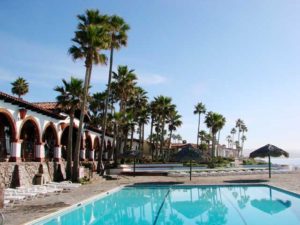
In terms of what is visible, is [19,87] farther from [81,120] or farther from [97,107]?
[81,120]

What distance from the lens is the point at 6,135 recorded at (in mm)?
29062

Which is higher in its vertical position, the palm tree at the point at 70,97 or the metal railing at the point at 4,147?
the palm tree at the point at 70,97

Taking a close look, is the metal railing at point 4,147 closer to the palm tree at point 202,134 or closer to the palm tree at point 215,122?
the palm tree at point 215,122

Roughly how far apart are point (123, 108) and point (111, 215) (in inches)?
1212

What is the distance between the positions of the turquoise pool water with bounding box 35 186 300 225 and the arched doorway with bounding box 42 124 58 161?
856 centimetres

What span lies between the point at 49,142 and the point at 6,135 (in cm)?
503

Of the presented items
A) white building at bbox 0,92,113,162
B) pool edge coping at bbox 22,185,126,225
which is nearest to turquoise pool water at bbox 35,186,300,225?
pool edge coping at bbox 22,185,126,225

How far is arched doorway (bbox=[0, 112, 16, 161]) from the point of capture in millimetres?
23441

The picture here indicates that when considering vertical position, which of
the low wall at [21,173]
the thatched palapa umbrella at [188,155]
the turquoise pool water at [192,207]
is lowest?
the turquoise pool water at [192,207]

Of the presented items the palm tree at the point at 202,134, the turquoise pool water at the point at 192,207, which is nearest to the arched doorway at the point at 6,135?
the turquoise pool water at the point at 192,207

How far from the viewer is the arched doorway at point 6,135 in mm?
23441

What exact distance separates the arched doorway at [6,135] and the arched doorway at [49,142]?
3.72 metres

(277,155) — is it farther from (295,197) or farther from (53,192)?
(53,192)

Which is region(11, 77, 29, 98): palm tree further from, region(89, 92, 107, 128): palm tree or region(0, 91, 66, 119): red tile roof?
region(0, 91, 66, 119): red tile roof
